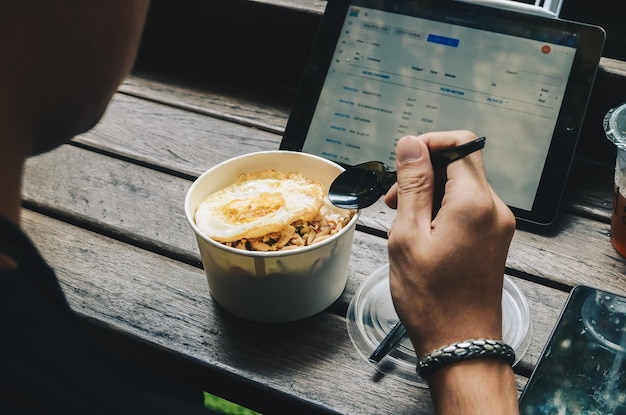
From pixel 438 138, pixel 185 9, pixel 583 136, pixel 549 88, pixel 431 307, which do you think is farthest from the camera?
pixel 185 9

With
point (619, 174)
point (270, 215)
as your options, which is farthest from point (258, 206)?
point (619, 174)

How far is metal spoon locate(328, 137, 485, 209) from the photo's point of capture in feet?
2.53

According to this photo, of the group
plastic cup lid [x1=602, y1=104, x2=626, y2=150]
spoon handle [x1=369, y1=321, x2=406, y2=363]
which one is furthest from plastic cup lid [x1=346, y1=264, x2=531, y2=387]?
plastic cup lid [x1=602, y1=104, x2=626, y2=150]

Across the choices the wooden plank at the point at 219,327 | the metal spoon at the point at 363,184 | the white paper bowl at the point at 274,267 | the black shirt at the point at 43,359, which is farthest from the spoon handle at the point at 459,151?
the black shirt at the point at 43,359

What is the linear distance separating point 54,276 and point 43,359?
0.10m

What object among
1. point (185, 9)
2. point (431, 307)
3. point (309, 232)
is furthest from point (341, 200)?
point (185, 9)

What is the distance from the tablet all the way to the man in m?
0.23

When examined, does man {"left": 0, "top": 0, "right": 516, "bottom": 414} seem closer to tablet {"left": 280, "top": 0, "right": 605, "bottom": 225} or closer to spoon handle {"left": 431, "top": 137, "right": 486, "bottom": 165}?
spoon handle {"left": 431, "top": 137, "right": 486, "bottom": 165}

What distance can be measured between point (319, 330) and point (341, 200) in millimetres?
165

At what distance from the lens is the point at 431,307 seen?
Answer: 2.23 feet

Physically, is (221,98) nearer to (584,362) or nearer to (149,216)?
(149,216)

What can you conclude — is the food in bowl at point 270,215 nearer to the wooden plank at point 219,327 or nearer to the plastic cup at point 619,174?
the wooden plank at point 219,327

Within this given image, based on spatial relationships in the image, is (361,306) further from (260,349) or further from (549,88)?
(549,88)

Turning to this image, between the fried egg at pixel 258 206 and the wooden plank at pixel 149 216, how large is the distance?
145 millimetres
